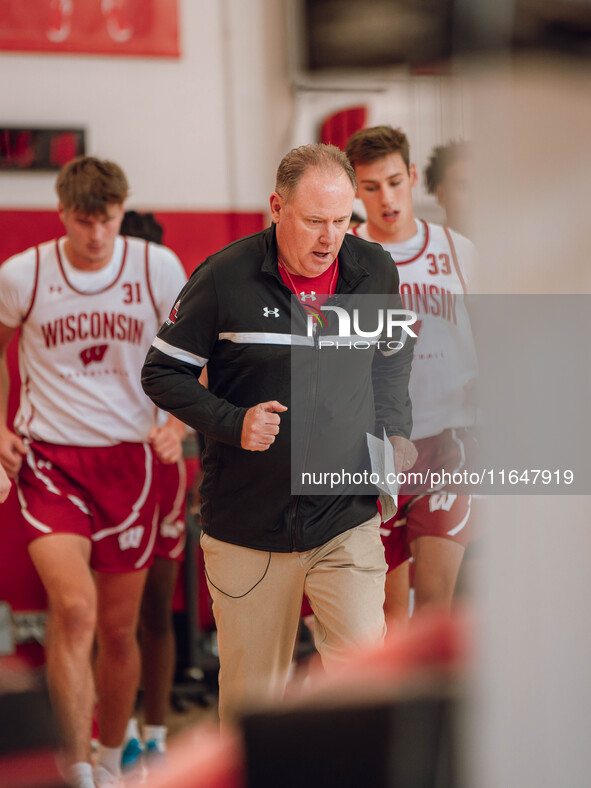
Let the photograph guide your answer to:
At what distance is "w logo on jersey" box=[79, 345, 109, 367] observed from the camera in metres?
2.73

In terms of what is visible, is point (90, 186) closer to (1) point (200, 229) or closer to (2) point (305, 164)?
(2) point (305, 164)

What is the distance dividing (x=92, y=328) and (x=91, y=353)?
0.23 feet

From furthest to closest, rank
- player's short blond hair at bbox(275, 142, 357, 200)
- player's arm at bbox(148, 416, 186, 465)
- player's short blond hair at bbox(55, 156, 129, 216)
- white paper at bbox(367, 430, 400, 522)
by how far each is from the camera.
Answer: player's arm at bbox(148, 416, 186, 465) → player's short blond hair at bbox(55, 156, 129, 216) → white paper at bbox(367, 430, 400, 522) → player's short blond hair at bbox(275, 142, 357, 200)

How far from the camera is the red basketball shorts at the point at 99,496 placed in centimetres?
266

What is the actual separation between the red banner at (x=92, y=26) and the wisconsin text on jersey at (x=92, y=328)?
1415 mm

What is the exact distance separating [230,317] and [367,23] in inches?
46.0

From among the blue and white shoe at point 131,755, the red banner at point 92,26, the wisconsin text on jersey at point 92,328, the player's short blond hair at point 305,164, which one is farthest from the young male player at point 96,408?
the red banner at point 92,26

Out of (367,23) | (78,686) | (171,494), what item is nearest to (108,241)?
(171,494)

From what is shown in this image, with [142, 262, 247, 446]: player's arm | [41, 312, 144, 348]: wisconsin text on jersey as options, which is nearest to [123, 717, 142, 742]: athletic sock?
[41, 312, 144, 348]: wisconsin text on jersey

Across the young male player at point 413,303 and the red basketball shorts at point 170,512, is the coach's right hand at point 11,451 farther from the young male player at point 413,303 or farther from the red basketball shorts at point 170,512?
the young male player at point 413,303

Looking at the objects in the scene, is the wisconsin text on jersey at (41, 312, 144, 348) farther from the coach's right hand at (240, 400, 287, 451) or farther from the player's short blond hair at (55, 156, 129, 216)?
the coach's right hand at (240, 400, 287, 451)

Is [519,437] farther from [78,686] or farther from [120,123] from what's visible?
[120,123]

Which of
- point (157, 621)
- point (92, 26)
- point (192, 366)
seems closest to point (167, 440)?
point (157, 621)

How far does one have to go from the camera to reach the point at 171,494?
302 centimetres
